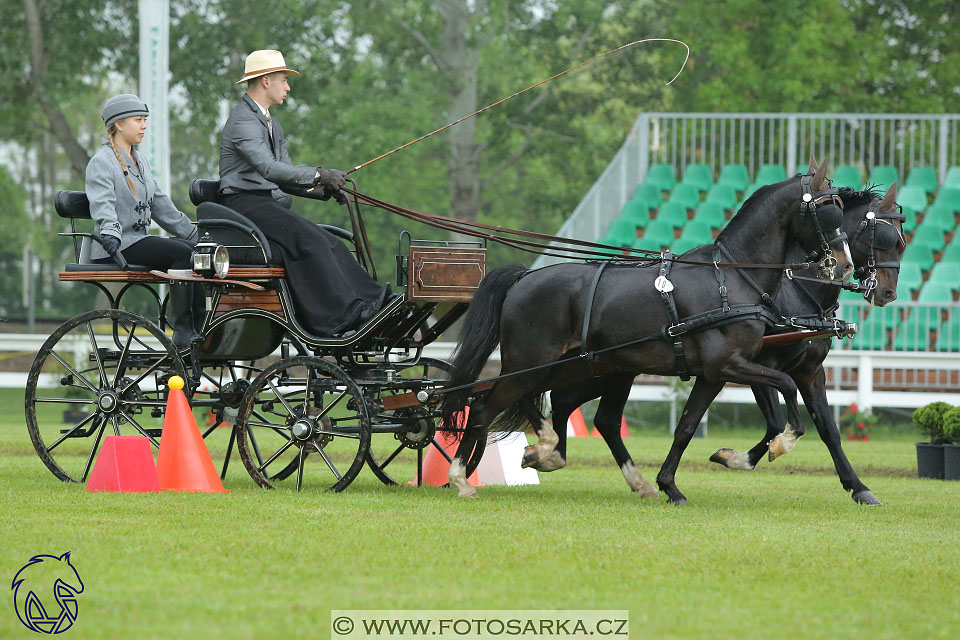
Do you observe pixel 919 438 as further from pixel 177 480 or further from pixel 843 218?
pixel 177 480

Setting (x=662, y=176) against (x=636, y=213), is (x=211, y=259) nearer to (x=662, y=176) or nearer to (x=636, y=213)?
(x=636, y=213)

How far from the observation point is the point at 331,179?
27.9 ft

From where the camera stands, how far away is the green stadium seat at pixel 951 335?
17.5 metres

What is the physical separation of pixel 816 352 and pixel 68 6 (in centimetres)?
2185

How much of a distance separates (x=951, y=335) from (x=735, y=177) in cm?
667

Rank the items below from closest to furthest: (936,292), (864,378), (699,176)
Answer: (864,378) → (936,292) → (699,176)

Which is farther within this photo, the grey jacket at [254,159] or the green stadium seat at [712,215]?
the green stadium seat at [712,215]

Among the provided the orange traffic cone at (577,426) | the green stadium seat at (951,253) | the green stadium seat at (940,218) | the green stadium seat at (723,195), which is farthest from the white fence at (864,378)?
the green stadium seat at (723,195)

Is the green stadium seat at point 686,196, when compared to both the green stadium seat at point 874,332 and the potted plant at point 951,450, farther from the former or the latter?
the potted plant at point 951,450

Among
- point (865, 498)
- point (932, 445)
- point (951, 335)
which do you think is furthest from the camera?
point (951, 335)

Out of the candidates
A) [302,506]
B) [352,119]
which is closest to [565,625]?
[302,506]

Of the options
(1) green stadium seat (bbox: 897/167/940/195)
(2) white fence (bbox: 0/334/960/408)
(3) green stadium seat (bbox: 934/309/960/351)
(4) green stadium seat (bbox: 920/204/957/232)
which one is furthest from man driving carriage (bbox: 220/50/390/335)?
(1) green stadium seat (bbox: 897/167/940/195)

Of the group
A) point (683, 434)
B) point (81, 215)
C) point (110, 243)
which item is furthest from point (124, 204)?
point (683, 434)

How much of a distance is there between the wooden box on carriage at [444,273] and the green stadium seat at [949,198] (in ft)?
49.9
